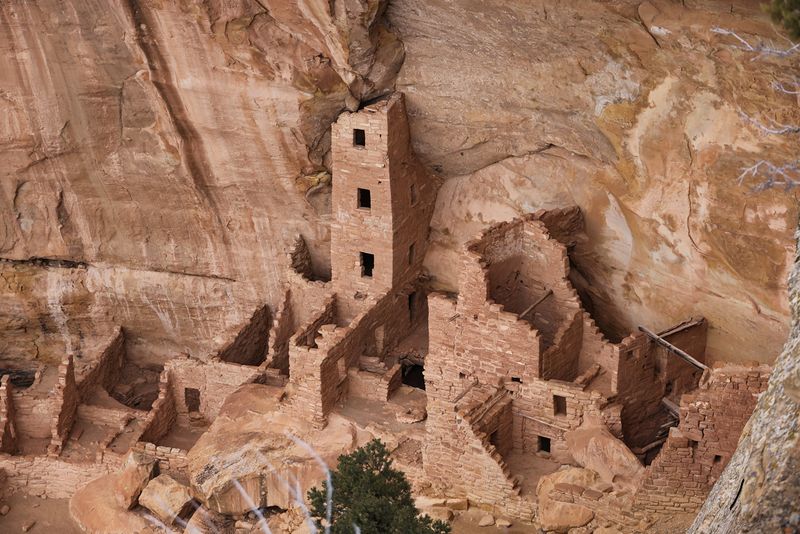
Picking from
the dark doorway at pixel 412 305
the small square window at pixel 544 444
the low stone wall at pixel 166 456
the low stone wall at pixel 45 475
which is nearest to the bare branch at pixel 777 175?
the small square window at pixel 544 444

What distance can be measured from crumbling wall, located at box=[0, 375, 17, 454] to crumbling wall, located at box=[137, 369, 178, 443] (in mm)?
2231

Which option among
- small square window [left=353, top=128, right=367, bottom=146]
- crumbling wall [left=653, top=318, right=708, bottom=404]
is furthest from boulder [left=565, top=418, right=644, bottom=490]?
small square window [left=353, top=128, right=367, bottom=146]

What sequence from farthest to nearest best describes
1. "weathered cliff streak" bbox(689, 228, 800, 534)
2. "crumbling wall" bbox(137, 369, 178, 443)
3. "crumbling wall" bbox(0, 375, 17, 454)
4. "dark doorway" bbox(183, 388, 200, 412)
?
"crumbling wall" bbox(0, 375, 17, 454) < "dark doorway" bbox(183, 388, 200, 412) < "crumbling wall" bbox(137, 369, 178, 443) < "weathered cliff streak" bbox(689, 228, 800, 534)

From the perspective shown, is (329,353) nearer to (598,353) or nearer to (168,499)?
(168,499)

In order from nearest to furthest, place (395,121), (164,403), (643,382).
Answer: (643,382) < (395,121) < (164,403)

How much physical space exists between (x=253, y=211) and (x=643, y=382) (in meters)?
7.41

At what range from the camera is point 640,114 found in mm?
19578

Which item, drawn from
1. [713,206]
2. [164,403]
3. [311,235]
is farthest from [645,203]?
[164,403]

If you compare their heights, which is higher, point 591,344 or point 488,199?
point 488,199

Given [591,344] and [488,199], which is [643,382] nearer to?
[591,344]

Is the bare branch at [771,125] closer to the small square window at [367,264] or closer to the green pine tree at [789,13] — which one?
the green pine tree at [789,13]

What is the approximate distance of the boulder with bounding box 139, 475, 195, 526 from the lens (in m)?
22.2

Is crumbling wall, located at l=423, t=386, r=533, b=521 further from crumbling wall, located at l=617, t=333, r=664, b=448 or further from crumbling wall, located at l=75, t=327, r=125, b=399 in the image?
crumbling wall, located at l=75, t=327, r=125, b=399

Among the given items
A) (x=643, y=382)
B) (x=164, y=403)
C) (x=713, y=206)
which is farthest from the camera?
(x=164, y=403)
